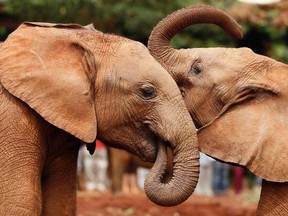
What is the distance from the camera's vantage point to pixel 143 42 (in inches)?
946

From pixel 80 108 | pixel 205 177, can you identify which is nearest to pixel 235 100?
pixel 80 108

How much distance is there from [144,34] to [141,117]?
1373 centimetres

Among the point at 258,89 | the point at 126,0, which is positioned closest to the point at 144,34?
the point at 126,0

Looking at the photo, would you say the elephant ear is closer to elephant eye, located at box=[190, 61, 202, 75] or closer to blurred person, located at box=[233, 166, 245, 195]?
elephant eye, located at box=[190, 61, 202, 75]

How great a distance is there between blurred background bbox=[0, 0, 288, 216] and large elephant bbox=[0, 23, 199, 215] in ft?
18.7

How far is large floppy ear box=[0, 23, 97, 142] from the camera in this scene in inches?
336

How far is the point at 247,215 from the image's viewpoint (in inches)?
611

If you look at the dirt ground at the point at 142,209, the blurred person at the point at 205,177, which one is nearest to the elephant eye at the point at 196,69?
the dirt ground at the point at 142,209

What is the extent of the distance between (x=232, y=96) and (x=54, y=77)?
1.76 m

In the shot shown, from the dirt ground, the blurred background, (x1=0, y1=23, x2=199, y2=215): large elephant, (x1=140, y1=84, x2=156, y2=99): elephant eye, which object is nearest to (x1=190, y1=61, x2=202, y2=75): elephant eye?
(x1=0, y1=23, x2=199, y2=215): large elephant

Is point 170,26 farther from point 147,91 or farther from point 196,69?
point 147,91

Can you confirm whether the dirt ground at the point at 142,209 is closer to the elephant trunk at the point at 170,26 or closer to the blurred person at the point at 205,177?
the elephant trunk at the point at 170,26

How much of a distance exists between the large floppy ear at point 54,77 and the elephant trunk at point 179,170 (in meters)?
0.59

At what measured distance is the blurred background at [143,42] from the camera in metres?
16.4
